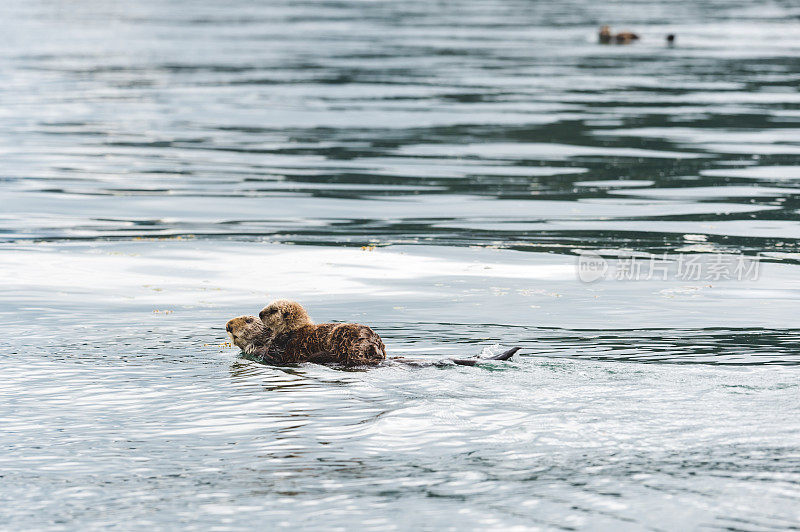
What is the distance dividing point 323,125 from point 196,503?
20.6 meters

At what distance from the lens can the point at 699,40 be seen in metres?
48.8

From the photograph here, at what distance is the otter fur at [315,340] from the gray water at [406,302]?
0.17m

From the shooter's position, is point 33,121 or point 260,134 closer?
point 260,134

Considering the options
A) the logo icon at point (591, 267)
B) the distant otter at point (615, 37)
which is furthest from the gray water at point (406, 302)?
the distant otter at point (615, 37)

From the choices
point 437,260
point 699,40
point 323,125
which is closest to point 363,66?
point 323,125

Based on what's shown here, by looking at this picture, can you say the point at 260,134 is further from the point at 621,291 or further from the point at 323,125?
the point at 621,291

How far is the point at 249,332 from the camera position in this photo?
9.73 metres

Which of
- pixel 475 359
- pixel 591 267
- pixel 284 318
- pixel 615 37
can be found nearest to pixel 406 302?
pixel 284 318

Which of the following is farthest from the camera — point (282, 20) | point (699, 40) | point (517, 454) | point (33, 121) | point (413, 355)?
point (282, 20)

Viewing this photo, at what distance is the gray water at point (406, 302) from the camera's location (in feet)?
22.6

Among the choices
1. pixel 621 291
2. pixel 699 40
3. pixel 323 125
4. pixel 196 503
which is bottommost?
pixel 196 503

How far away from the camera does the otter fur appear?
912cm

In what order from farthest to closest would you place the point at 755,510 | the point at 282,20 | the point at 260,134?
the point at 282,20, the point at 260,134, the point at 755,510

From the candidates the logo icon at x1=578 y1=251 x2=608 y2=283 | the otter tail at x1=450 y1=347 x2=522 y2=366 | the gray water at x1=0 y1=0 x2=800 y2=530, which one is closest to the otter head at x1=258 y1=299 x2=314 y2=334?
the gray water at x1=0 y1=0 x2=800 y2=530
